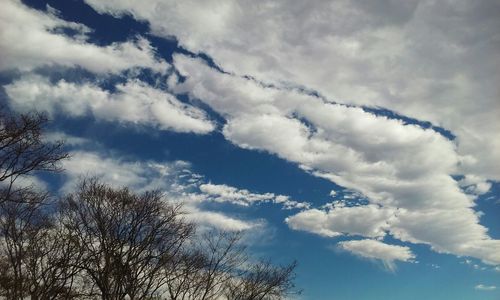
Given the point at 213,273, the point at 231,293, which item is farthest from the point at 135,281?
the point at 231,293

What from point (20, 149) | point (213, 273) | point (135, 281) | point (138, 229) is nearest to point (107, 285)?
point (135, 281)

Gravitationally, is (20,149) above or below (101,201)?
below

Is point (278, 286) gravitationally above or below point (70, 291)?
above

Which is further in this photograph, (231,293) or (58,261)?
(231,293)

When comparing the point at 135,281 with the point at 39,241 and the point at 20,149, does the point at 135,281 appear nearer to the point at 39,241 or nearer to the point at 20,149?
the point at 39,241

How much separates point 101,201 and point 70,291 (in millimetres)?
7017

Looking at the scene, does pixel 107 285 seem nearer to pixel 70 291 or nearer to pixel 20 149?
pixel 70 291

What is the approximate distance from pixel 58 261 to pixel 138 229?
17.9ft

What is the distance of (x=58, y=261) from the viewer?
27422 millimetres

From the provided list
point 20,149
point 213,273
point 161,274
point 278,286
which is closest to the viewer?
point 20,149

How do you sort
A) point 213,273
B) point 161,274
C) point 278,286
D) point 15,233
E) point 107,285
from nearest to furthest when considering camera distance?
point 15,233 < point 107,285 < point 161,274 < point 213,273 < point 278,286

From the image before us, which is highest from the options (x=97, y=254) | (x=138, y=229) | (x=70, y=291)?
(x=138, y=229)

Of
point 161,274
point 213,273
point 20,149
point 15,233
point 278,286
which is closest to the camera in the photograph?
point 20,149

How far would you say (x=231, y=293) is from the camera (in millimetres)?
41156
